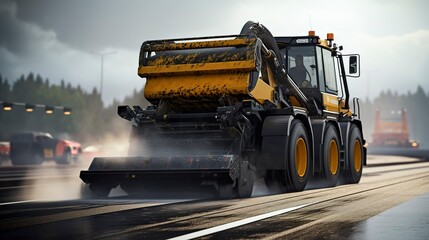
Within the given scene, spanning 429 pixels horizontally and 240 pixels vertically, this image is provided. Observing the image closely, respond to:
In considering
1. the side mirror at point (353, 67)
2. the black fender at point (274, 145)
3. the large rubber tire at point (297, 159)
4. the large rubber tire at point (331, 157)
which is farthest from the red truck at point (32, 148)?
the black fender at point (274, 145)

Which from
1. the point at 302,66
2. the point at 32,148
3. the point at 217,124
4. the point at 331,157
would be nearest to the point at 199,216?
the point at 217,124

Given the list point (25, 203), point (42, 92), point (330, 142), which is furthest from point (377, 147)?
point (42, 92)

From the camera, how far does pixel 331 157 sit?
58.9 ft

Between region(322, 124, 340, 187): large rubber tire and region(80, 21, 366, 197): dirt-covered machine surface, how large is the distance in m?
0.27

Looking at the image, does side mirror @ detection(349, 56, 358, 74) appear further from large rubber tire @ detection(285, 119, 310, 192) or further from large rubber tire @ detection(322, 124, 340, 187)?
large rubber tire @ detection(285, 119, 310, 192)

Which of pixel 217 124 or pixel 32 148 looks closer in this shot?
pixel 217 124

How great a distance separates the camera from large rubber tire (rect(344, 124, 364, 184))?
1895 cm

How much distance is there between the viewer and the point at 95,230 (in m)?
8.87

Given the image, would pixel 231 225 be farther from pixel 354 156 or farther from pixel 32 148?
pixel 32 148

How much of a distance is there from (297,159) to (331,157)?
2.32m

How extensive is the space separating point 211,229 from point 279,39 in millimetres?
9405

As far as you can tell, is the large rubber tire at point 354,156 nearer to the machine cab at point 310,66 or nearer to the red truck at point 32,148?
the machine cab at point 310,66

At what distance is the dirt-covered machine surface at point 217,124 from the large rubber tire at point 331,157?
0.88 feet

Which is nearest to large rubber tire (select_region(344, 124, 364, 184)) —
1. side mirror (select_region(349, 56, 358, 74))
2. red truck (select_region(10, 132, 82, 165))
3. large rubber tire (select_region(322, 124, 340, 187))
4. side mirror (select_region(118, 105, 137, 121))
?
large rubber tire (select_region(322, 124, 340, 187))
